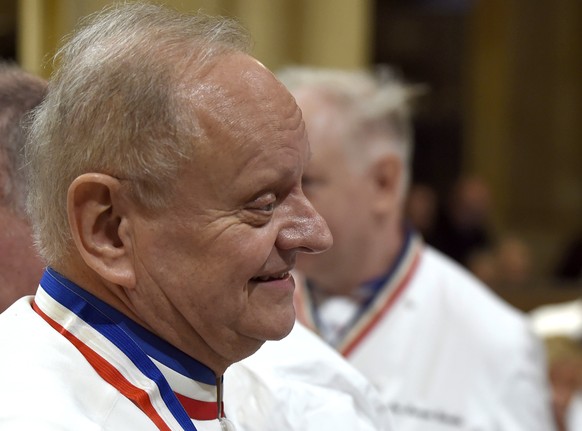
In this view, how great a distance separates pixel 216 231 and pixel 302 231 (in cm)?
11

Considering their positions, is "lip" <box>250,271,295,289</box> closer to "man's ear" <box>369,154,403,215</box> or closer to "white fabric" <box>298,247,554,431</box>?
"white fabric" <box>298,247,554,431</box>

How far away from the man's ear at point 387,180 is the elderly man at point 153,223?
Result: 5.66 feet

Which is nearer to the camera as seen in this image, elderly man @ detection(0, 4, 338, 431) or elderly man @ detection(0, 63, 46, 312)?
elderly man @ detection(0, 4, 338, 431)

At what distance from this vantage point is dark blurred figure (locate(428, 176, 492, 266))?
7.44 m

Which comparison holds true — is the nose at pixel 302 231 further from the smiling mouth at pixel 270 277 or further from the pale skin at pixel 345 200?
the pale skin at pixel 345 200

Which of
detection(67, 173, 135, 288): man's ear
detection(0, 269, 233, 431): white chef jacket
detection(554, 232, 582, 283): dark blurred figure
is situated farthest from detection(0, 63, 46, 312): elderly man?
detection(554, 232, 582, 283): dark blurred figure

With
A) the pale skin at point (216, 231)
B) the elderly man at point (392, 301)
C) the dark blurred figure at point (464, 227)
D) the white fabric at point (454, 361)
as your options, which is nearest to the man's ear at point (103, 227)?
the pale skin at point (216, 231)

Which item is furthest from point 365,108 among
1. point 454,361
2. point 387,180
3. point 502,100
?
point 502,100

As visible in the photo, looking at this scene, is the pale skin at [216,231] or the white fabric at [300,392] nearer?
the pale skin at [216,231]

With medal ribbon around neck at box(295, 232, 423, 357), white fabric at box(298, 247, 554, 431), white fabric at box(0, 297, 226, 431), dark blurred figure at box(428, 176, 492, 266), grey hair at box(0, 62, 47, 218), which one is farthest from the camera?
dark blurred figure at box(428, 176, 492, 266)

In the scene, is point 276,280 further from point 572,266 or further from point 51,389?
point 572,266

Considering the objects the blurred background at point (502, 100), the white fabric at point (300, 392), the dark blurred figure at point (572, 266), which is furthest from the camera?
the blurred background at point (502, 100)

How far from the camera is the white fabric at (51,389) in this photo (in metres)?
1.26

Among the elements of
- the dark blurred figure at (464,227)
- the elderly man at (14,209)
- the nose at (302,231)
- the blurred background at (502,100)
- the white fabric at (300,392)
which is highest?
the nose at (302,231)
